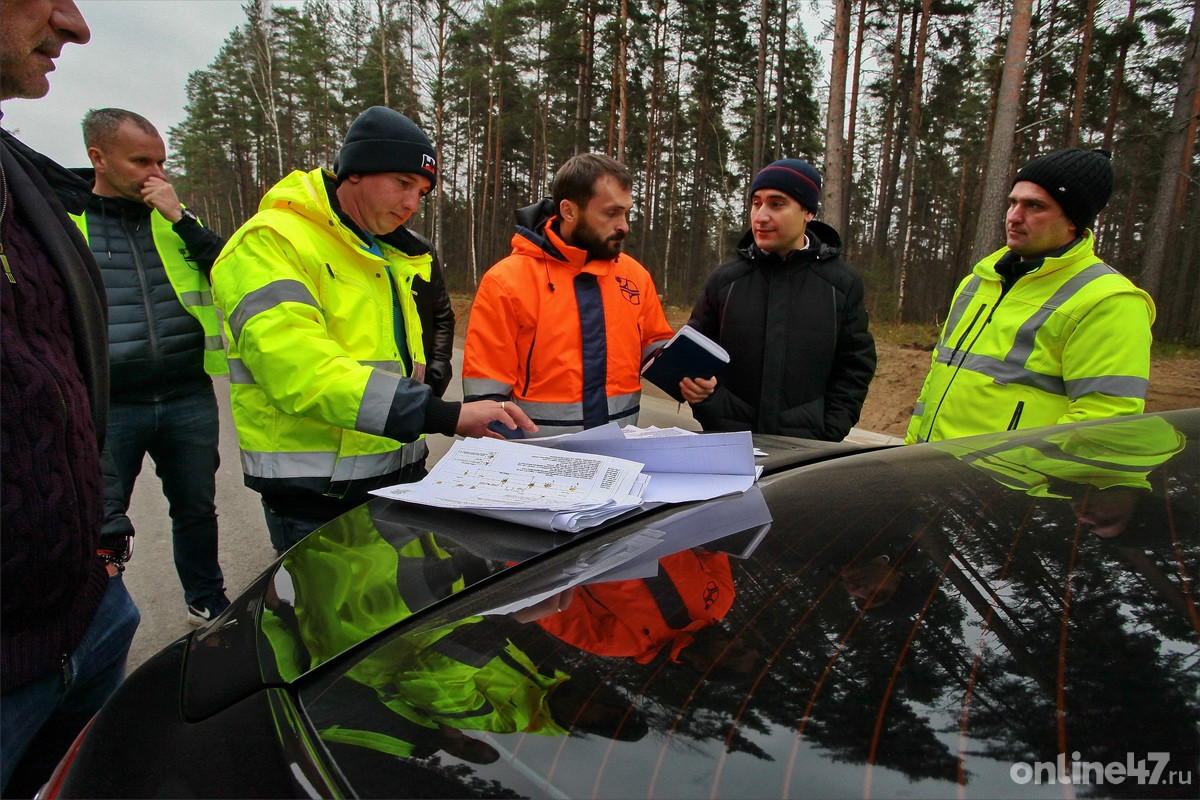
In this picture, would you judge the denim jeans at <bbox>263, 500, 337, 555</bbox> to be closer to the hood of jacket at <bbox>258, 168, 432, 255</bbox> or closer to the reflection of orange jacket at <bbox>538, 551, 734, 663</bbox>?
the hood of jacket at <bbox>258, 168, 432, 255</bbox>

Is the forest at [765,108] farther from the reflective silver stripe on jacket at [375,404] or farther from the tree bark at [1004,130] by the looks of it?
the reflective silver stripe on jacket at [375,404]

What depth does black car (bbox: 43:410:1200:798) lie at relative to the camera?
666 millimetres

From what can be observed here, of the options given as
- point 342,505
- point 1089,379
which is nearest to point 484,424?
point 342,505

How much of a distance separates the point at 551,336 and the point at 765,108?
22.5 m

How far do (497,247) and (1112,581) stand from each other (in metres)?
33.6

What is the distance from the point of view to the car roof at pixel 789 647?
663 mm

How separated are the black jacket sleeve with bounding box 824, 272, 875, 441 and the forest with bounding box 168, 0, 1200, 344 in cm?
822

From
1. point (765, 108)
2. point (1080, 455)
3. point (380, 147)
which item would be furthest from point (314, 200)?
point (765, 108)

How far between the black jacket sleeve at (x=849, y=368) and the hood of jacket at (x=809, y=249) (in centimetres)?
16

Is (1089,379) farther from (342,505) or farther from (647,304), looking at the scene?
(342,505)

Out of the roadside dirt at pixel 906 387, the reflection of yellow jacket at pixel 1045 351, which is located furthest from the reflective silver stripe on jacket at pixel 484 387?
the roadside dirt at pixel 906 387

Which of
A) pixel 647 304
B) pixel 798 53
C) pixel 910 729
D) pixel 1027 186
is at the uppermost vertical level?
pixel 798 53

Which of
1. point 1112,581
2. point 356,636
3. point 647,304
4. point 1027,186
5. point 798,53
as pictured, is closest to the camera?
point 1112,581

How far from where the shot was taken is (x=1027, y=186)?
2666 mm
